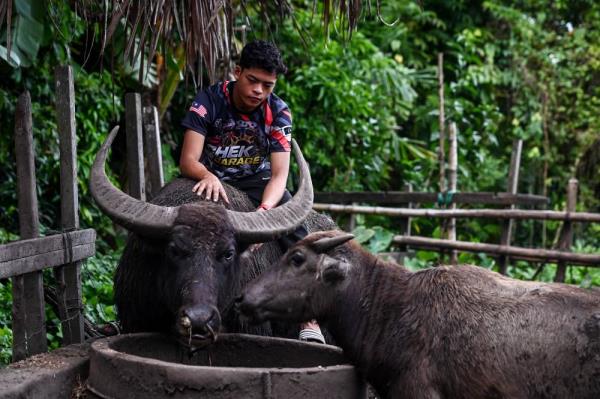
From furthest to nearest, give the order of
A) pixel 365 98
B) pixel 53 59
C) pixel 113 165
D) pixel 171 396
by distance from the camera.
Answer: pixel 365 98 → pixel 113 165 → pixel 53 59 → pixel 171 396

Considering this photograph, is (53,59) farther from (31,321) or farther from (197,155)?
(31,321)

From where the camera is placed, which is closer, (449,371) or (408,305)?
(449,371)

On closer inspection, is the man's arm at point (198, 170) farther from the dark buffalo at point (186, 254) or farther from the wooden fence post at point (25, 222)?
the wooden fence post at point (25, 222)

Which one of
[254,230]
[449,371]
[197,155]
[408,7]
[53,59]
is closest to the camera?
[449,371]

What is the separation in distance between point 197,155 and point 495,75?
34.4 ft

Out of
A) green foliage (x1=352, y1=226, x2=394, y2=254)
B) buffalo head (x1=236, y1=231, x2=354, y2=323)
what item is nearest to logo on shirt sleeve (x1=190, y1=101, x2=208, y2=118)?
buffalo head (x1=236, y1=231, x2=354, y2=323)

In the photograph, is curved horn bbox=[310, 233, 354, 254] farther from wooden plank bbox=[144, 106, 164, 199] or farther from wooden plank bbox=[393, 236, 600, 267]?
wooden plank bbox=[393, 236, 600, 267]

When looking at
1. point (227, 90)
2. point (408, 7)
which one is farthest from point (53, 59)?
point (408, 7)

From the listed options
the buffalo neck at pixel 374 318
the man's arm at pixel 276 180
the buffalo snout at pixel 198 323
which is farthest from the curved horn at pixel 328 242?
the man's arm at pixel 276 180

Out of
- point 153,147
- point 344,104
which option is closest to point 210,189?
point 153,147

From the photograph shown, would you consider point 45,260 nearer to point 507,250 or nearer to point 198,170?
point 198,170

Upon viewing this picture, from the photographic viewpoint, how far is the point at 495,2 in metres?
15.2

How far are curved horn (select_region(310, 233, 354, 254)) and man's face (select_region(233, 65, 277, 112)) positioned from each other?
1.39m

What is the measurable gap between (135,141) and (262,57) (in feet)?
5.12
